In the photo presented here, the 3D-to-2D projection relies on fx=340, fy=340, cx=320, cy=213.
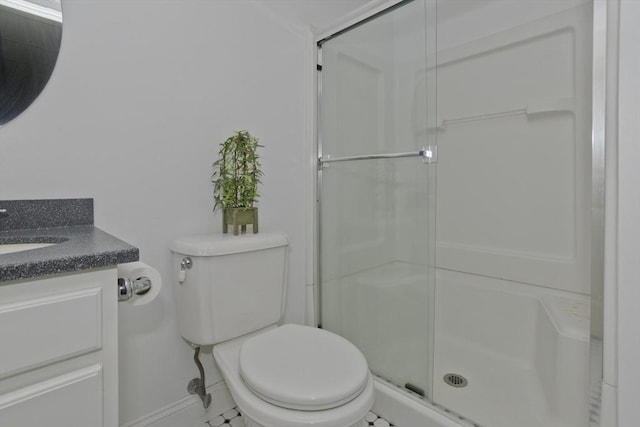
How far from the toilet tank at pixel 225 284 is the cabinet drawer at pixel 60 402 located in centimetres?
54

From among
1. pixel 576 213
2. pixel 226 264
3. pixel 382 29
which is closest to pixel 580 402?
pixel 576 213

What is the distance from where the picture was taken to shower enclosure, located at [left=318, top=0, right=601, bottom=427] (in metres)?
1.36

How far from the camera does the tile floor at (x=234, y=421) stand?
1395mm

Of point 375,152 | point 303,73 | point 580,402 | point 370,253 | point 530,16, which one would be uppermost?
point 530,16

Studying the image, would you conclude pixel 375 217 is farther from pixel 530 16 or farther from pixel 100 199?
pixel 530 16

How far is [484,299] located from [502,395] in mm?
463

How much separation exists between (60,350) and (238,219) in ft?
2.58

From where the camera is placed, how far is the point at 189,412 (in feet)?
4.44

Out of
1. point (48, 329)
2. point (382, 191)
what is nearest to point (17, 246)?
point (48, 329)

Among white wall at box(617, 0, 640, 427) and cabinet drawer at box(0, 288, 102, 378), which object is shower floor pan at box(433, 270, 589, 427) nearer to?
white wall at box(617, 0, 640, 427)

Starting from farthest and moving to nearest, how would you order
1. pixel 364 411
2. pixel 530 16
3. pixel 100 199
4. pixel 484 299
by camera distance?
1. pixel 484 299
2. pixel 530 16
3. pixel 100 199
4. pixel 364 411

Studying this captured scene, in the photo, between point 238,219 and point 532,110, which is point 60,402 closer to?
point 238,219

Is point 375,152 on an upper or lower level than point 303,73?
lower

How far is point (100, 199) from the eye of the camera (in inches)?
43.3
